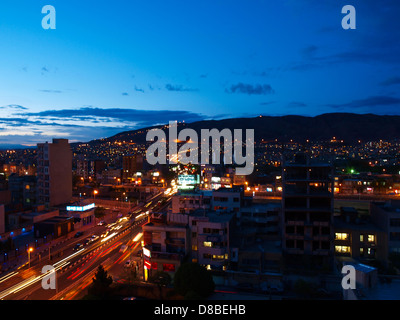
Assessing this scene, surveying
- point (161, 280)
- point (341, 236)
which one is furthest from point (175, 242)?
point (341, 236)

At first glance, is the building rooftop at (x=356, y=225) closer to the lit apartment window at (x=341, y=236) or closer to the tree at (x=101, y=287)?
the lit apartment window at (x=341, y=236)

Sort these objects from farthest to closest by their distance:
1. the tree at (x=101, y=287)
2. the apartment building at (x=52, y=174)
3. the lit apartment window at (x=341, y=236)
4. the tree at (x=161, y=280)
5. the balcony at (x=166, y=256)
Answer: the apartment building at (x=52, y=174), the lit apartment window at (x=341, y=236), the balcony at (x=166, y=256), the tree at (x=161, y=280), the tree at (x=101, y=287)

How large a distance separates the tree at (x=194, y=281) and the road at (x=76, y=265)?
408 centimetres

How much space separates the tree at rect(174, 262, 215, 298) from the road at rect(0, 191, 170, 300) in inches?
160

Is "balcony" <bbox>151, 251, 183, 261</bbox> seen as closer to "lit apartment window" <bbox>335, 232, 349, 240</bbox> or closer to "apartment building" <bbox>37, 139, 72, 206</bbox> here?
"lit apartment window" <bbox>335, 232, 349, 240</bbox>

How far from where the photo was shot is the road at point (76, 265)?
1245cm

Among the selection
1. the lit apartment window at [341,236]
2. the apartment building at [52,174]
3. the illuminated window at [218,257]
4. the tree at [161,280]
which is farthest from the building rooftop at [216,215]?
the apartment building at [52,174]

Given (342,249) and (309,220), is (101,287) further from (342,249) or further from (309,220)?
(342,249)

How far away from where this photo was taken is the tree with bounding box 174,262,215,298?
1038 centimetres

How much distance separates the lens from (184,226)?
51.1ft

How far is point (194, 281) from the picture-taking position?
10.4 meters

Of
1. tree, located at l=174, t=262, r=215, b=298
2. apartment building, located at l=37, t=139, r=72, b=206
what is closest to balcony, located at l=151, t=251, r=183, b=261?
tree, located at l=174, t=262, r=215, b=298

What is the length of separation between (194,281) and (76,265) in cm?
797
